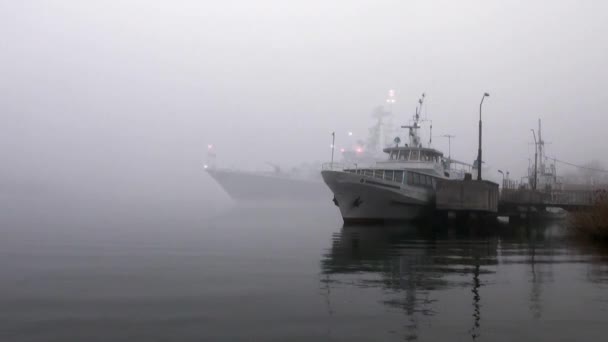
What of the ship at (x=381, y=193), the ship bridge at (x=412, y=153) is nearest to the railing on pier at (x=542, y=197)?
the ship bridge at (x=412, y=153)

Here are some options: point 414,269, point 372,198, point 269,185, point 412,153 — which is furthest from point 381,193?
point 269,185

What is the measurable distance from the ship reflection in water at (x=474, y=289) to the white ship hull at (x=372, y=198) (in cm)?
1287

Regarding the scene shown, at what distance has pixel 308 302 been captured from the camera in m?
9.81

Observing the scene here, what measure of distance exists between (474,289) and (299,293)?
3539 mm

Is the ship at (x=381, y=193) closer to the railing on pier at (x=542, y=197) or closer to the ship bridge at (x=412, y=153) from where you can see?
the ship bridge at (x=412, y=153)

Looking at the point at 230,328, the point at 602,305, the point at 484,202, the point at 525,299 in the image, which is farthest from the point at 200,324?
the point at 484,202

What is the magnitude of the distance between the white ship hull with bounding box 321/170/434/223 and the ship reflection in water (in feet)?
42.2

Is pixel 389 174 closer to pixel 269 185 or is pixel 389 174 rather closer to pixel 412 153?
pixel 412 153

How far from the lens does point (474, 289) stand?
37.0 feet

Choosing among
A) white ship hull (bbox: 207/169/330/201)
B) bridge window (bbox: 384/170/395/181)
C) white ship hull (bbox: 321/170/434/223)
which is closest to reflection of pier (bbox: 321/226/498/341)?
white ship hull (bbox: 321/170/434/223)

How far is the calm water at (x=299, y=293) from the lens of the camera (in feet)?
25.9

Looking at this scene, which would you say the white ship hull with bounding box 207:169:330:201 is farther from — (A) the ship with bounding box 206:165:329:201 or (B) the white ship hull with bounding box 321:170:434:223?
(B) the white ship hull with bounding box 321:170:434:223

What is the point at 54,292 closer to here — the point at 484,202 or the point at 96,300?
the point at 96,300

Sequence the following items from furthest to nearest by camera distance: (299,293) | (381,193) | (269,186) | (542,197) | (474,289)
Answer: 1. (269,186)
2. (542,197)
3. (381,193)
4. (474,289)
5. (299,293)
